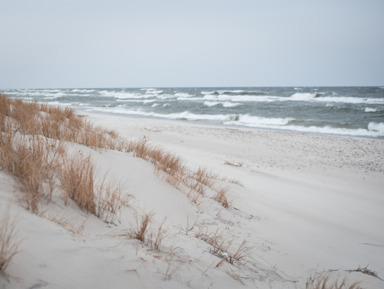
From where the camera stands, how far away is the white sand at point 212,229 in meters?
1.13


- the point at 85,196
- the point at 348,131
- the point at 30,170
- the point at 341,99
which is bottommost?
the point at 348,131

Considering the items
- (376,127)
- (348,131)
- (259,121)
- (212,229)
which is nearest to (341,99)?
(376,127)

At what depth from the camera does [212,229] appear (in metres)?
2.30

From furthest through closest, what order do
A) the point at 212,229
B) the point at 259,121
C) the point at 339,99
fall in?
the point at 339,99 → the point at 259,121 → the point at 212,229

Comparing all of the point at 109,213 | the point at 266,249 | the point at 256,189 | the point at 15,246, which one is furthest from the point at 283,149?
the point at 15,246

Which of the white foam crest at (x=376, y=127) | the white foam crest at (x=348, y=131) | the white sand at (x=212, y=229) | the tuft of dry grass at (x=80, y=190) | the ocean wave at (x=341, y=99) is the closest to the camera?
the white sand at (x=212, y=229)

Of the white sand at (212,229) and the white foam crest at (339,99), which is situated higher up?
the white foam crest at (339,99)

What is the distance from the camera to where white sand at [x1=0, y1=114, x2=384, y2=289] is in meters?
1.13

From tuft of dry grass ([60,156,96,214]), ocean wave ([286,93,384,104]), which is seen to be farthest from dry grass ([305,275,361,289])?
ocean wave ([286,93,384,104])

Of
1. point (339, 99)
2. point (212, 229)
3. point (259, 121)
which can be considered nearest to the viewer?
point (212, 229)

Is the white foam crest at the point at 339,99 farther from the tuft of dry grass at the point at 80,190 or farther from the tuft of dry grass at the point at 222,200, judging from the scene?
the tuft of dry grass at the point at 80,190

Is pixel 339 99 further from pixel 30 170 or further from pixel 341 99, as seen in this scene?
pixel 30 170

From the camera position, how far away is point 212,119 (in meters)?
19.1

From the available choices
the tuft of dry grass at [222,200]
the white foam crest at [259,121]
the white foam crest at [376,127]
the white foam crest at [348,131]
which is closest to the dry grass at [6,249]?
the tuft of dry grass at [222,200]
